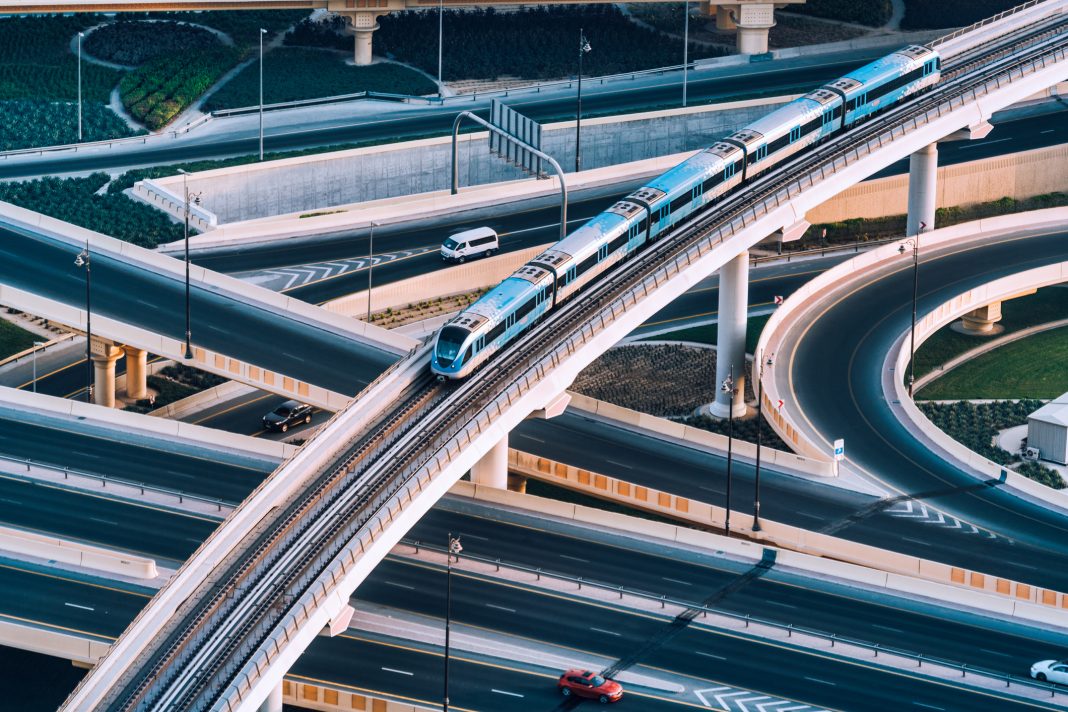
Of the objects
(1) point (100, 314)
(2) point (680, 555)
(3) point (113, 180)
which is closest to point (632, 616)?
(2) point (680, 555)

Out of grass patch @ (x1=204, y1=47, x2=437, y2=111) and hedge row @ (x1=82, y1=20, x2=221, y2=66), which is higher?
hedge row @ (x1=82, y1=20, x2=221, y2=66)

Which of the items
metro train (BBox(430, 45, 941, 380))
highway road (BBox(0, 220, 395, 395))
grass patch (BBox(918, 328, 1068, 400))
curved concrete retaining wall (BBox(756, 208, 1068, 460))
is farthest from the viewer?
grass patch (BBox(918, 328, 1068, 400))

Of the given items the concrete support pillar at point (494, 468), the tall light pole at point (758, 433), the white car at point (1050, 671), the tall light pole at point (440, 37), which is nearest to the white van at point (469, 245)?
the tall light pole at point (440, 37)

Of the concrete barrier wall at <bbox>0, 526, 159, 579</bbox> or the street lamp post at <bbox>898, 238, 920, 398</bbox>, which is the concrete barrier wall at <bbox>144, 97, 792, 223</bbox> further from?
the concrete barrier wall at <bbox>0, 526, 159, 579</bbox>

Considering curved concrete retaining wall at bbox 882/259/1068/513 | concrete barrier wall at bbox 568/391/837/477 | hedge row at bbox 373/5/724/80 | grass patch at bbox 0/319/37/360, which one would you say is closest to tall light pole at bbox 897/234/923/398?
curved concrete retaining wall at bbox 882/259/1068/513

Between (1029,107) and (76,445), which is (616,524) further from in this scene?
(1029,107)

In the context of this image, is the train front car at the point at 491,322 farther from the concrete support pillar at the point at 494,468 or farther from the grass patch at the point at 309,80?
the grass patch at the point at 309,80

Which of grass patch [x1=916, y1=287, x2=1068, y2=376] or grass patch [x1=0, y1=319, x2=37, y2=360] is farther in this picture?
grass patch [x1=916, y1=287, x2=1068, y2=376]

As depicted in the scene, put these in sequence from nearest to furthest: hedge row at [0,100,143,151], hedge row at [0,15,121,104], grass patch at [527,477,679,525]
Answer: grass patch at [527,477,679,525] → hedge row at [0,100,143,151] → hedge row at [0,15,121,104]
